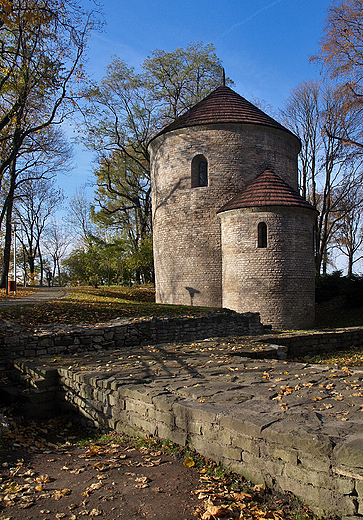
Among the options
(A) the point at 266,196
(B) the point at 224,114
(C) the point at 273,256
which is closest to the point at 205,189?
(A) the point at 266,196

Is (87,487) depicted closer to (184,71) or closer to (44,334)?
(44,334)

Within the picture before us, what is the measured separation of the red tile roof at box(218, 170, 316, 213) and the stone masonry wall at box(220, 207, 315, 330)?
295 mm

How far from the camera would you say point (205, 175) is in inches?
804

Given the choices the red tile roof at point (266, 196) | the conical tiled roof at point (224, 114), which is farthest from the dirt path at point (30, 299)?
the conical tiled roof at point (224, 114)

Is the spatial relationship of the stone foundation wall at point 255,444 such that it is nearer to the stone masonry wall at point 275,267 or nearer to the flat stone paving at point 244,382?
the flat stone paving at point 244,382

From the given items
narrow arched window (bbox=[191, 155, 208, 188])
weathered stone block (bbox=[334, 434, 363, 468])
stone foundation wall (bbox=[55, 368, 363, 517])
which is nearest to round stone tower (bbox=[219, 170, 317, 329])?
narrow arched window (bbox=[191, 155, 208, 188])

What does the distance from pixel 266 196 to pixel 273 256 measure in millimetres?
2743

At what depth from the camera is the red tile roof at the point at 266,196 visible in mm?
17281

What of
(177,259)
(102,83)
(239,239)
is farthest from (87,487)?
(102,83)

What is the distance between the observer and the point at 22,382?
22.4 feet

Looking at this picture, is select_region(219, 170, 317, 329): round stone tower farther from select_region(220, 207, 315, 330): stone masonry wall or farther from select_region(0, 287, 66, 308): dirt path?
select_region(0, 287, 66, 308): dirt path

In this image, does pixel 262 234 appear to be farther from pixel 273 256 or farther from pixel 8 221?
pixel 8 221

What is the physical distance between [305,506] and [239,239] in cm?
1509

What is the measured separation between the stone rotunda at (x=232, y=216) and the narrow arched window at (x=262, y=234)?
0.15 feet
